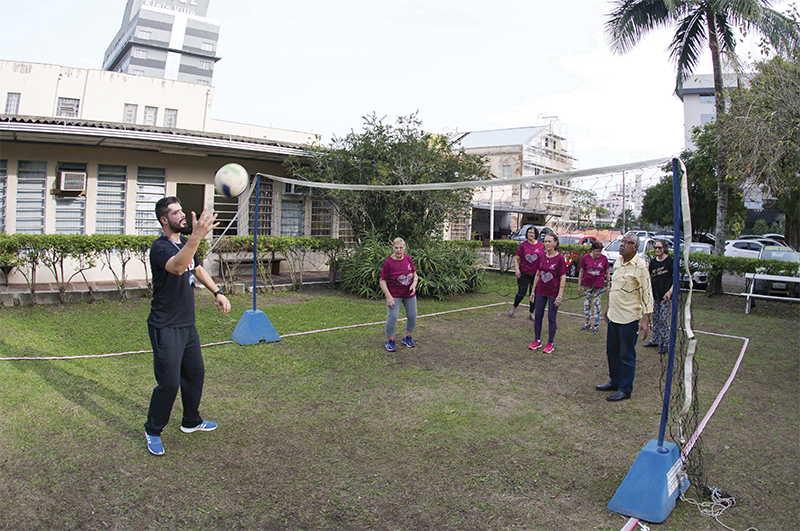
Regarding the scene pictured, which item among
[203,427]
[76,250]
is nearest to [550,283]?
[203,427]

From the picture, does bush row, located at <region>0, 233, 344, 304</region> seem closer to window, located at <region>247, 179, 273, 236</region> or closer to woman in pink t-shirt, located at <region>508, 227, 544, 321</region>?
window, located at <region>247, 179, 273, 236</region>

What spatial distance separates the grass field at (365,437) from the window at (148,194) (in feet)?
15.1

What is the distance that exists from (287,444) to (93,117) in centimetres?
2699

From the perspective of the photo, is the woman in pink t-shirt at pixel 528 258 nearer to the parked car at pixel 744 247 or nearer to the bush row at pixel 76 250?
the bush row at pixel 76 250

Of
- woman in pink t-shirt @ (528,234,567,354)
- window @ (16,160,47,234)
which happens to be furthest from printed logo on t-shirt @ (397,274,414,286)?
window @ (16,160,47,234)

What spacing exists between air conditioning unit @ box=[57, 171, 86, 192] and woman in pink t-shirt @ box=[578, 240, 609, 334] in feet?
34.6

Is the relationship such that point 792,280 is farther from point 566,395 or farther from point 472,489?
point 472,489

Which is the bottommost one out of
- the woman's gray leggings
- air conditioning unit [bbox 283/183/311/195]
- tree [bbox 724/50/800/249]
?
the woman's gray leggings

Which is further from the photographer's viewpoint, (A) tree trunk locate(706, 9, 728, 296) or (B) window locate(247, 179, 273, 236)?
(B) window locate(247, 179, 273, 236)

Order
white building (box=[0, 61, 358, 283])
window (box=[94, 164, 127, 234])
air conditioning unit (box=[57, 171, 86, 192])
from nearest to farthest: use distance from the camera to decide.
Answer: white building (box=[0, 61, 358, 283]) → air conditioning unit (box=[57, 171, 86, 192]) → window (box=[94, 164, 127, 234])

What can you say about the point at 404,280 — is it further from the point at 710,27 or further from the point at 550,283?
the point at 710,27

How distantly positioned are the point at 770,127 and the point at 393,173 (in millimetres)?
7837

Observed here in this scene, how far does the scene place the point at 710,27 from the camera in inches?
556

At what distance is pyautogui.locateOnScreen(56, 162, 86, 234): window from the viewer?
446 inches
